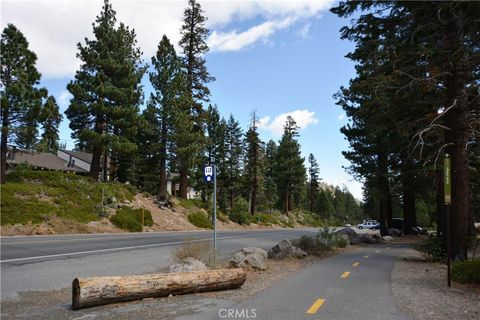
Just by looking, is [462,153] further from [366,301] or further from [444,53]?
[366,301]

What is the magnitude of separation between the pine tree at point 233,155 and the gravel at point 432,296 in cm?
5813

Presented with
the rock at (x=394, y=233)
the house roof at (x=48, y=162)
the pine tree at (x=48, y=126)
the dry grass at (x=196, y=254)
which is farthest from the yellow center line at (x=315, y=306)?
the house roof at (x=48, y=162)

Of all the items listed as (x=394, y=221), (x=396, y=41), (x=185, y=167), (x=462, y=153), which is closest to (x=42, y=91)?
(x=185, y=167)

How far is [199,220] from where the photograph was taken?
4209cm

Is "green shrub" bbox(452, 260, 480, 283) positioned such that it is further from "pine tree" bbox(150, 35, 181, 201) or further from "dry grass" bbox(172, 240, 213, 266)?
"pine tree" bbox(150, 35, 181, 201)

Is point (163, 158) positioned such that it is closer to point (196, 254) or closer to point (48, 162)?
point (48, 162)

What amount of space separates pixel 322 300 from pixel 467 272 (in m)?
4.46

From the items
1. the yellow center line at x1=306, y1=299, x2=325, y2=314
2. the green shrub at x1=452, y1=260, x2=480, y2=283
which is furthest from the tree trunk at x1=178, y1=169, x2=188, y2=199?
the yellow center line at x1=306, y1=299, x2=325, y2=314

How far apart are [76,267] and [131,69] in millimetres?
26526

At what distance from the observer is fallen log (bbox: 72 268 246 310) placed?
7.46 metres

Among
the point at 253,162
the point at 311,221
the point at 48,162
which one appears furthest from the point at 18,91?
the point at 311,221

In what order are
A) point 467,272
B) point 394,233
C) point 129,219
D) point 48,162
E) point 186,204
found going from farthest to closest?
point 48,162 < point 186,204 < point 394,233 < point 129,219 < point 467,272

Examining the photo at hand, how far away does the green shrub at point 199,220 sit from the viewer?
136 ft

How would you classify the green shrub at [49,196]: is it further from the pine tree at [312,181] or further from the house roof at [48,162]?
the pine tree at [312,181]
